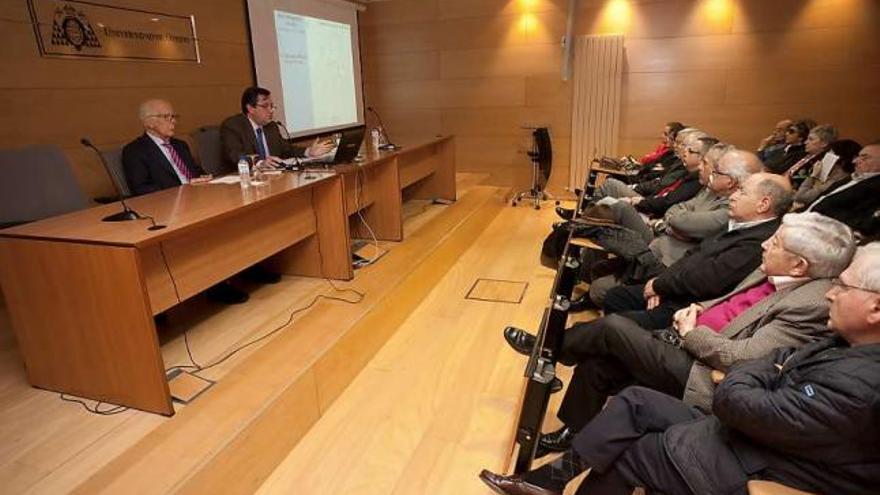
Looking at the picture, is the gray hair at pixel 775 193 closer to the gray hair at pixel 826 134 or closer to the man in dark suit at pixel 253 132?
the man in dark suit at pixel 253 132

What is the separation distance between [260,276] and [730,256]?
2429mm

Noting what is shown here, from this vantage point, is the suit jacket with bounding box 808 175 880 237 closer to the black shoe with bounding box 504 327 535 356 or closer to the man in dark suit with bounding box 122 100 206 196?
the black shoe with bounding box 504 327 535 356

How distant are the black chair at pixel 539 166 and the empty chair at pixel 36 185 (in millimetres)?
4044

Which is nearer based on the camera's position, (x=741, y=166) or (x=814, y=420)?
(x=814, y=420)

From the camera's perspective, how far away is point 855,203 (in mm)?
2838

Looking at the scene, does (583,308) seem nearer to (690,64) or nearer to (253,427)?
(253,427)

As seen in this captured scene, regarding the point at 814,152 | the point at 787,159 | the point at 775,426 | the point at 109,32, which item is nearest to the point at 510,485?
the point at 775,426

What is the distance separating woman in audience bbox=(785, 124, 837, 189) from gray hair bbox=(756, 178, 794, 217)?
7.52 ft

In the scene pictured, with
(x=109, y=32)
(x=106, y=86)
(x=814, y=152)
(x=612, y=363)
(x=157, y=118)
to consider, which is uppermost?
(x=109, y=32)

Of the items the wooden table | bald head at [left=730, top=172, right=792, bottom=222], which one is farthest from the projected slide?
bald head at [left=730, top=172, right=792, bottom=222]

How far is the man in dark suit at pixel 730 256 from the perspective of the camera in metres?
1.87

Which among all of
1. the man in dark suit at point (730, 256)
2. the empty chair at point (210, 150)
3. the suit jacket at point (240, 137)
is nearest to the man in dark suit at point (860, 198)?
the man in dark suit at point (730, 256)

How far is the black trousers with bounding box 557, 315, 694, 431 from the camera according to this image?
1584mm

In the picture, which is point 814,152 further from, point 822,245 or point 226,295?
point 226,295
